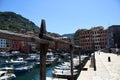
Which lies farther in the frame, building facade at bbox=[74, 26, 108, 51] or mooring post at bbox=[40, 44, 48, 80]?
building facade at bbox=[74, 26, 108, 51]

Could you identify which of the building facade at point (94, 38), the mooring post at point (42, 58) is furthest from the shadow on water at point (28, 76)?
the building facade at point (94, 38)

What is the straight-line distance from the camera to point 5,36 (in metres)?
3.30

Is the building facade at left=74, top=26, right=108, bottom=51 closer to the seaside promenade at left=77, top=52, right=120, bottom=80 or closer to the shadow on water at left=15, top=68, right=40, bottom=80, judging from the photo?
the shadow on water at left=15, top=68, right=40, bottom=80

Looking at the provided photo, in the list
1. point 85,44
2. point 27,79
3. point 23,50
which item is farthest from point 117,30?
point 27,79

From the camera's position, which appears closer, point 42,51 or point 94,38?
point 42,51

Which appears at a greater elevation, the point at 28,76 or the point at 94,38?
the point at 94,38

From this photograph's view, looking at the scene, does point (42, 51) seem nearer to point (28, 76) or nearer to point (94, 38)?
point (28, 76)

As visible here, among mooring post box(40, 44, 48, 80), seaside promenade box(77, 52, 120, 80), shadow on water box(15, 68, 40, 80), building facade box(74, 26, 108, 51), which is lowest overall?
shadow on water box(15, 68, 40, 80)

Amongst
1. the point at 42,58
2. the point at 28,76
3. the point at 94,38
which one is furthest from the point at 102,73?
the point at 94,38

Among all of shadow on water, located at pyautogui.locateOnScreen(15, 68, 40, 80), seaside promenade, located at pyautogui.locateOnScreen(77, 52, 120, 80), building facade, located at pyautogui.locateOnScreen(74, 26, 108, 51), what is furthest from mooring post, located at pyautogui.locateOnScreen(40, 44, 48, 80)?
building facade, located at pyautogui.locateOnScreen(74, 26, 108, 51)

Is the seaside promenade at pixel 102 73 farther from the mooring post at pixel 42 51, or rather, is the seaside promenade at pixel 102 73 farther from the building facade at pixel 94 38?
the building facade at pixel 94 38

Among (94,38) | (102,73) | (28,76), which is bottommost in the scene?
(28,76)

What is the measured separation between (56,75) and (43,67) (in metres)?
28.2

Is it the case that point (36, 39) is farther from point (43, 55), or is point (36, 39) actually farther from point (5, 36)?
point (5, 36)
